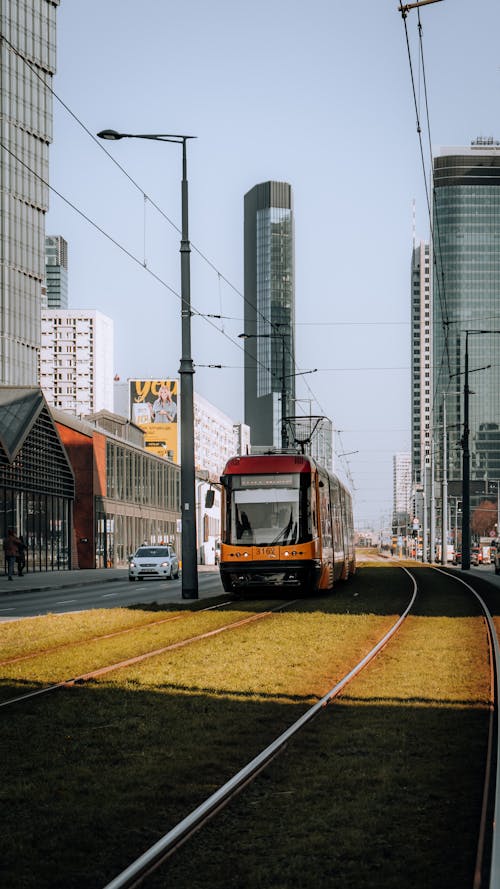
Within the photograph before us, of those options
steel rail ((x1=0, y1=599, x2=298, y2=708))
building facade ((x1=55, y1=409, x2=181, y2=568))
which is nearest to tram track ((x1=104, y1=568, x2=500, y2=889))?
steel rail ((x1=0, y1=599, x2=298, y2=708))

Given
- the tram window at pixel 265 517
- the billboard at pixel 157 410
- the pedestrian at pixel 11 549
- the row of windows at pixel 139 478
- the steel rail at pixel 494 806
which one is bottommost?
the steel rail at pixel 494 806

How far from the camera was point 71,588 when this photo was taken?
40562 millimetres

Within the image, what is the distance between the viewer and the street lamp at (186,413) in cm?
2452

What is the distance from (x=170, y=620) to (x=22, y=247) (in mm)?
121338

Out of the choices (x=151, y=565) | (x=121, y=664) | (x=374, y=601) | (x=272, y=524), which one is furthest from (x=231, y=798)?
(x=151, y=565)

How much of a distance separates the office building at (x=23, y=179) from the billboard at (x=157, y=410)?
2732cm

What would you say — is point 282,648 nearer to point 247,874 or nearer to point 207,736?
point 207,736

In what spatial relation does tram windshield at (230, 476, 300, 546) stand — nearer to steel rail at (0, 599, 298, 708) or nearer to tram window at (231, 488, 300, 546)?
tram window at (231, 488, 300, 546)

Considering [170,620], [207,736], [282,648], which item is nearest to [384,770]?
[207,736]

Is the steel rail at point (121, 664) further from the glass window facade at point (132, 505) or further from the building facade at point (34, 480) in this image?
the glass window facade at point (132, 505)

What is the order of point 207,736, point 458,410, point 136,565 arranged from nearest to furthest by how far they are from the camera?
point 207,736 < point 136,565 < point 458,410

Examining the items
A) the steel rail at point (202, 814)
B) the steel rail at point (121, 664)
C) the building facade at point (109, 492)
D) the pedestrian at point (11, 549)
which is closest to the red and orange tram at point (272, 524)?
the steel rail at point (121, 664)

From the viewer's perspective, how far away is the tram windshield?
81.4ft

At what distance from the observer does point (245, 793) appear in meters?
6.47
